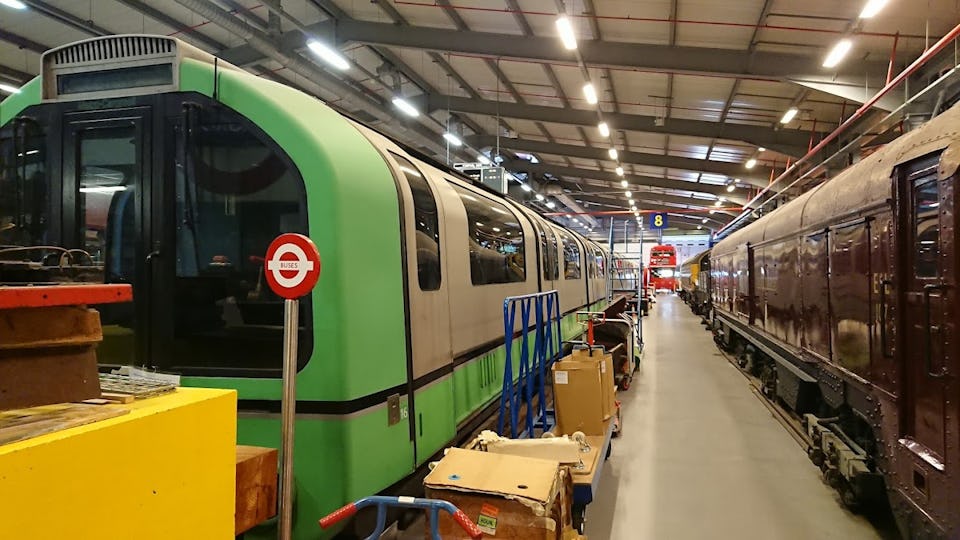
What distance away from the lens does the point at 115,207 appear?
2.78 m

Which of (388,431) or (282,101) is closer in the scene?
(282,101)

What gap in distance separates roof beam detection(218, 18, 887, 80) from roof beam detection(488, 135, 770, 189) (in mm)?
6776

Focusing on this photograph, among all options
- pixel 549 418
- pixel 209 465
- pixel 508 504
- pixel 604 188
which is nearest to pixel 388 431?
pixel 508 504

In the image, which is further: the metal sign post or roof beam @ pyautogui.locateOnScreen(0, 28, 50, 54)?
roof beam @ pyautogui.locateOnScreen(0, 28, 50, 54)

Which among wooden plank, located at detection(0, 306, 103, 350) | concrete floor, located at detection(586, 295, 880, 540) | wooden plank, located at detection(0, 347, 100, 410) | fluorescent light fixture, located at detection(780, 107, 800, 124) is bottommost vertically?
concrete floor, located at detection(586, 295, 880, 540)

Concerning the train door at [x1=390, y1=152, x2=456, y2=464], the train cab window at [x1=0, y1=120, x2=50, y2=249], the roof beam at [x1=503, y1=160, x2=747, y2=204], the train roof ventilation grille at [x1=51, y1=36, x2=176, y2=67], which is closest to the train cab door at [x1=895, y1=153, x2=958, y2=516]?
the train door at [x1=390, y1=152, x2=456, y2=464]

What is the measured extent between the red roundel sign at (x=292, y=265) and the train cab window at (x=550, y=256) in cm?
562

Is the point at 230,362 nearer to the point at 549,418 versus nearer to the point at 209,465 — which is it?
the point at 209,465

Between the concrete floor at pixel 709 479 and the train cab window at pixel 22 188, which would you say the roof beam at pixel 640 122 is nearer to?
the concrete floor at pixel 709 479

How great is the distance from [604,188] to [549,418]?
20763mm

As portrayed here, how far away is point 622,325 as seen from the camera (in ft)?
28.2

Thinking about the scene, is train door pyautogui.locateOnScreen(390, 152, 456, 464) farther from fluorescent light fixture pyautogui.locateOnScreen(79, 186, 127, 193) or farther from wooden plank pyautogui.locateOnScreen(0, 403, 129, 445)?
wooden plank pyautogui.locateOnScreen(0, 403, 129, 445)

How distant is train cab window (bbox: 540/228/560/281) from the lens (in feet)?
25.5

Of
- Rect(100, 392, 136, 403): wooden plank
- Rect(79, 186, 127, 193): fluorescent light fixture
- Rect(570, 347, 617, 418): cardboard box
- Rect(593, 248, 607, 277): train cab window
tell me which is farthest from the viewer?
Rect(593, 248, 607, 277): train cab window
